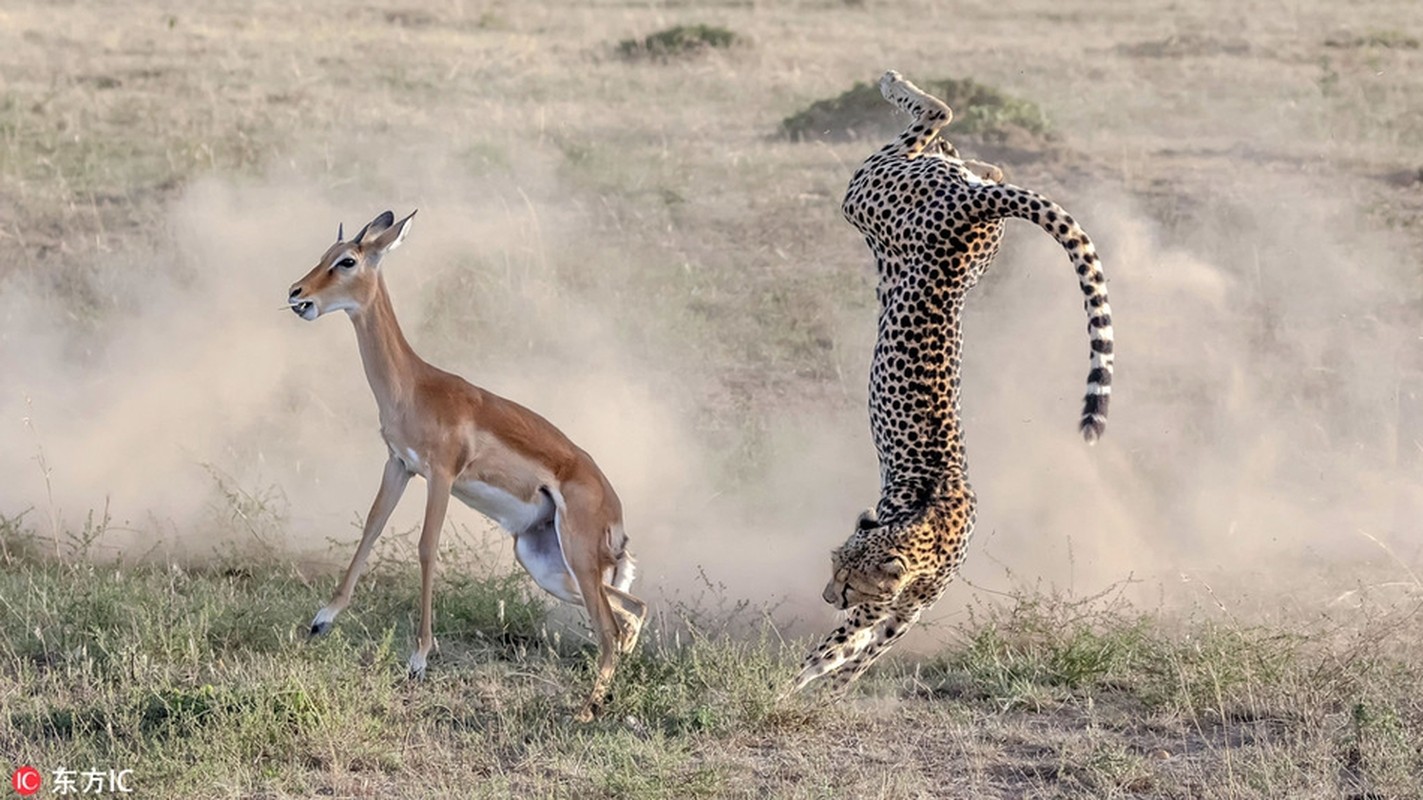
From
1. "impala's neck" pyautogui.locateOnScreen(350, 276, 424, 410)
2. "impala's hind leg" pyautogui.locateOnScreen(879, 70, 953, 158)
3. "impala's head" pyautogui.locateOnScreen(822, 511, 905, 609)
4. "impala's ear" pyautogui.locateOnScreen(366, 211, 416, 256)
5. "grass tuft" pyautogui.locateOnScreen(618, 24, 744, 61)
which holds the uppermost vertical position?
"grass tuft" pyautogui.locateOnScreen(618, 24, 744, 61)

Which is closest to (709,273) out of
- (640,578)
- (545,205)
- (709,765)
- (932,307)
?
(545,205)

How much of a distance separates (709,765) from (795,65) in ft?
39.4

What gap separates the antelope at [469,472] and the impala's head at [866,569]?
2.37 feet

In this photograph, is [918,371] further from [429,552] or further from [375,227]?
[375,227]

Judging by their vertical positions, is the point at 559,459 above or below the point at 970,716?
above

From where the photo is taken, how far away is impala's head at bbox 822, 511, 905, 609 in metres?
5.73

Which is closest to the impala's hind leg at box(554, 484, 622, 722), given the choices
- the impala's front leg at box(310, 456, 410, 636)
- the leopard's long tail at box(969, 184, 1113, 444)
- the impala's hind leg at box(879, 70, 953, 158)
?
the impala's front leg at box(310, 456, 410, 636)

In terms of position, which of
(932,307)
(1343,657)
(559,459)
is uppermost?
(932,307)

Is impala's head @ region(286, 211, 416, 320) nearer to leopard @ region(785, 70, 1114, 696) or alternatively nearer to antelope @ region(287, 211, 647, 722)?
antelope @ region(287, 211, 647, 722)

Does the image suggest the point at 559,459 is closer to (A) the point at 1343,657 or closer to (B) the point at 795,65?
(A) the point at 1343,657

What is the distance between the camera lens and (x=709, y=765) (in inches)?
212

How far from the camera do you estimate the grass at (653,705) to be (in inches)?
208

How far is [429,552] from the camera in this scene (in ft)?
19.4

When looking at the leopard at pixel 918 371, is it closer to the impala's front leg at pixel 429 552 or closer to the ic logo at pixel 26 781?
the impala's front leg at pixel 429 552
